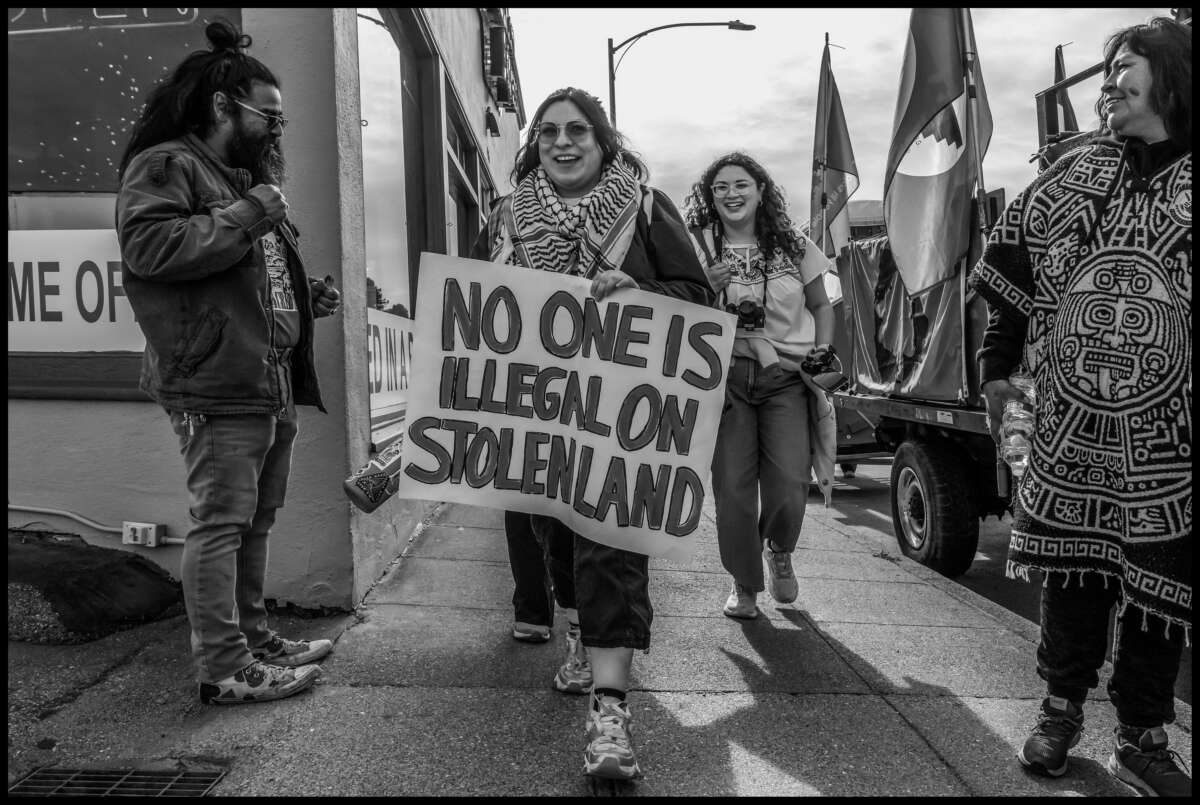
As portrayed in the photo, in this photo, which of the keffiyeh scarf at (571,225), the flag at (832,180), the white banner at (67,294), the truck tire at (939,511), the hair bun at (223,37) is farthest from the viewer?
the flag at (832,180)

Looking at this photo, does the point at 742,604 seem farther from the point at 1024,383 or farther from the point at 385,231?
the point at 385,231

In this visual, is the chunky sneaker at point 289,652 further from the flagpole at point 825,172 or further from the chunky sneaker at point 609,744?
the flagpole at point 825,172

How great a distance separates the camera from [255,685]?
271cm

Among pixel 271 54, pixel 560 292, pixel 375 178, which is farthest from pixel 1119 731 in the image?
pixel 375 178

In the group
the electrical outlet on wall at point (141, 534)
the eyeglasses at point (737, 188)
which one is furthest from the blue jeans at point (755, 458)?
the electrical outlet on wall at point (141, 534)

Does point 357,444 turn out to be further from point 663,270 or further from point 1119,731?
point 1119,731

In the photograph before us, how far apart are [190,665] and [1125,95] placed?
3266 mm

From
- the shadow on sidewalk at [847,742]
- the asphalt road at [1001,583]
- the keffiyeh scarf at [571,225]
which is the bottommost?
the asphalt road at [1001,583]

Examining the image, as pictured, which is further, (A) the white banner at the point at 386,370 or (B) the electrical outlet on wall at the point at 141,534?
(A) the white banner at the point at 386,370

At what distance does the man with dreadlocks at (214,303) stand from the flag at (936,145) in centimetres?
368

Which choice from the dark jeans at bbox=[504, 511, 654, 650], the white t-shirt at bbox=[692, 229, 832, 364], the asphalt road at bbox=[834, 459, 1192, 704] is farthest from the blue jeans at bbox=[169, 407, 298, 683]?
the asphalt road at bbox=[834, 459, 1192, 704]

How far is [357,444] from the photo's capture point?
3.74m

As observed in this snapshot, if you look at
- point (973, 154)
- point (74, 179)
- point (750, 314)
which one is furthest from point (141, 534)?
point (973, 154)

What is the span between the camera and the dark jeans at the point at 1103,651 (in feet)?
7.69
